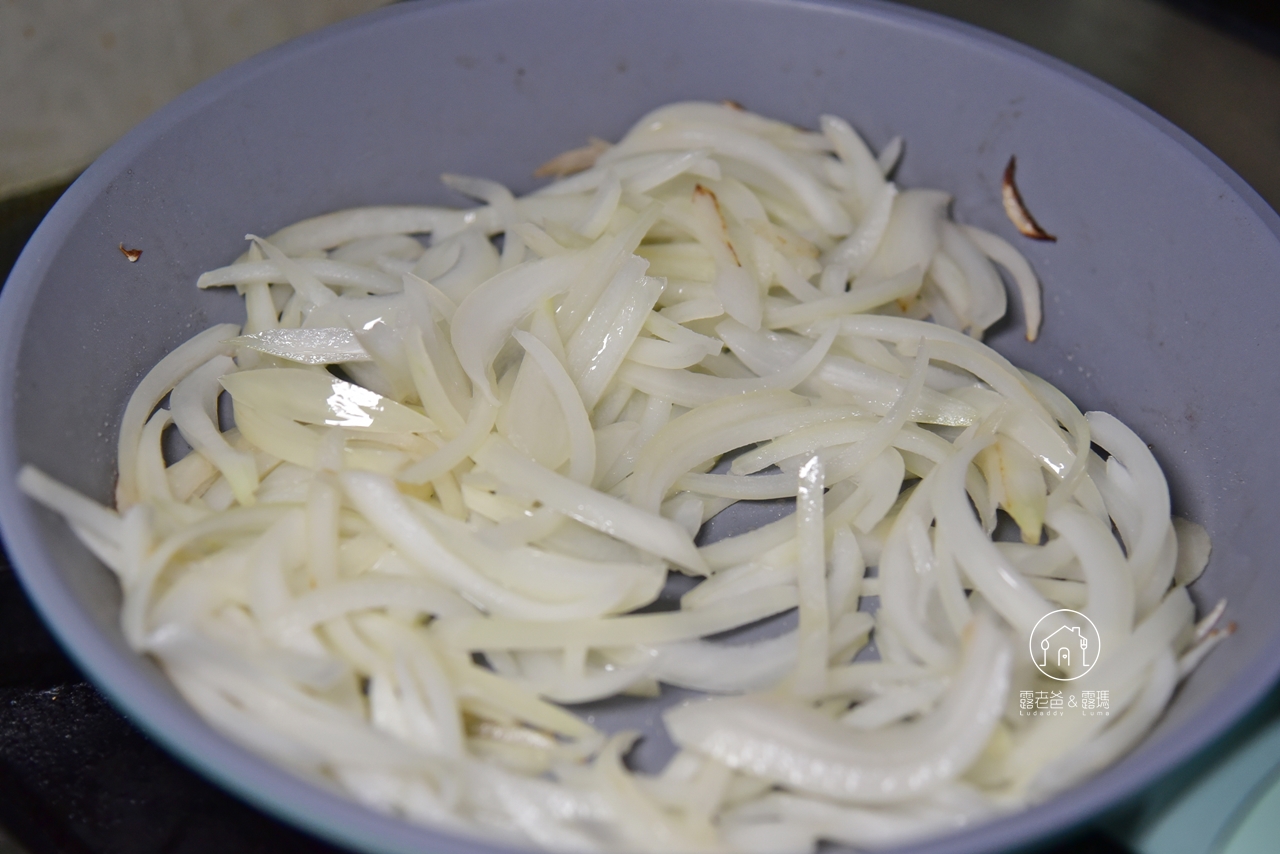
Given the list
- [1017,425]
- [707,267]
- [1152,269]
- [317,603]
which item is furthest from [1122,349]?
[317,603]

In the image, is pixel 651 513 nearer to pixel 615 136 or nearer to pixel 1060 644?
pixel 1060 644

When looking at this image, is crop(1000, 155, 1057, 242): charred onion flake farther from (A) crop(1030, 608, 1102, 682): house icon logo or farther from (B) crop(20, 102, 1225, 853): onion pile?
(A) crop(1030, 608, 1102, 682): house icon logo

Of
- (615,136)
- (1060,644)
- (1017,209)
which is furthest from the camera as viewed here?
(615,136)

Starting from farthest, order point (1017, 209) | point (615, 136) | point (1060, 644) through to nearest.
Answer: point (615, 136) → point (1017, 209) → point (1060, 644)

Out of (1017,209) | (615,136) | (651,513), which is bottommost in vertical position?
(651,513)

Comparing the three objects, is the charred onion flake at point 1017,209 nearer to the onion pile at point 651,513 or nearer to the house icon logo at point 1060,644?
the onion pile at point 651,513

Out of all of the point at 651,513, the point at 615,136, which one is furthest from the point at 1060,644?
the point at 615,136
